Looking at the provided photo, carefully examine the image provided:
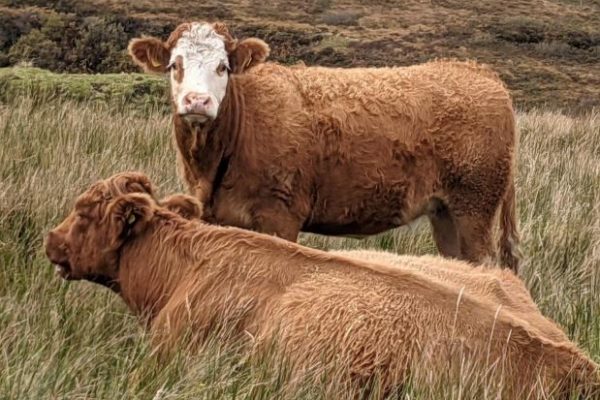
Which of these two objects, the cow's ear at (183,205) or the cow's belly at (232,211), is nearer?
the cow's ear at (183,205)

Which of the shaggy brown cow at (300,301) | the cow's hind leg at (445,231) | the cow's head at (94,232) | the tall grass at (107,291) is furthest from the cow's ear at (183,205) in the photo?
the cow's hind leg at (445,231)

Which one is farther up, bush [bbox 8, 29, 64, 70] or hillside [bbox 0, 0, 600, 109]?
bush [bbox 8, 29, 64, 70]

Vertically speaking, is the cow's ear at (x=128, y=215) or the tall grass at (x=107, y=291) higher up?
the cow's ear at (x=128, y=215)

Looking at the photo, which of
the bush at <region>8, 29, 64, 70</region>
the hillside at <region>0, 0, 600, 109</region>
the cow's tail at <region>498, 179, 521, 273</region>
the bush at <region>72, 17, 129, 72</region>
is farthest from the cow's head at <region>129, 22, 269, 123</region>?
the bush at <region>8, 29, 64, 70</region>

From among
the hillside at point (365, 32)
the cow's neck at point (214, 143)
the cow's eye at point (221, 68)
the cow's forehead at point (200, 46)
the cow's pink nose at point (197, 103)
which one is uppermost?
the cow's forehead at point (200, 46)

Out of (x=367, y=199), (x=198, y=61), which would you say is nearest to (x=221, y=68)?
(x=198, y=61)

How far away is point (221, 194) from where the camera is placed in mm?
7020

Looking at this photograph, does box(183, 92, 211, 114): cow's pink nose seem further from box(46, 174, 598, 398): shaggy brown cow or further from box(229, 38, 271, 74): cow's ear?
box(46, 174, 598, 398): shaggy brown cow

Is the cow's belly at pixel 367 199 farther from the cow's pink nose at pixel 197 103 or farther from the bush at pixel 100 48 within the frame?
the bush at pixel 100 48

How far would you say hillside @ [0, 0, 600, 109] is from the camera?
1052 inches

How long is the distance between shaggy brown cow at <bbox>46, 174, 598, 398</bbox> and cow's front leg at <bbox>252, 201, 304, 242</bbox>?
135 cm

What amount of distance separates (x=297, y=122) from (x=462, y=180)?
139 cm

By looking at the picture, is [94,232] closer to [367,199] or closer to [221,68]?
[221,68]

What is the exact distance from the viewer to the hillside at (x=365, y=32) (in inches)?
1052
